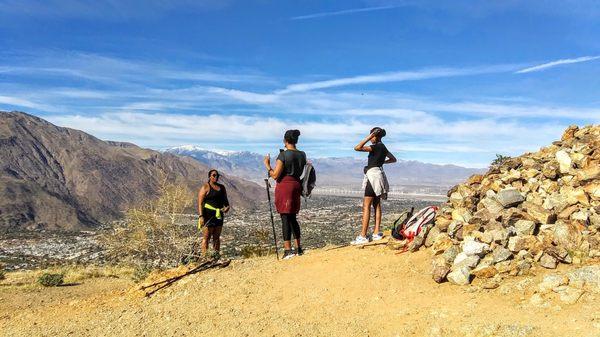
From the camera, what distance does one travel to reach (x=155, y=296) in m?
9.01

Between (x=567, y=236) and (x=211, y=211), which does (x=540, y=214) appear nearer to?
(x=567, y=236)

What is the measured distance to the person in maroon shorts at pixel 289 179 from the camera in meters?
9.52

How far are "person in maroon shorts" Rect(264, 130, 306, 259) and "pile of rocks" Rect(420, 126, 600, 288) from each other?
8.23ft

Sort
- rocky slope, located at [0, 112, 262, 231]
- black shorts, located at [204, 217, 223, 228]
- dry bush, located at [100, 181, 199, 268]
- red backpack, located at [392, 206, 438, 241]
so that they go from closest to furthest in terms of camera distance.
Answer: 1. red backpack, located at [392, 206, 438, 241]
2. black shorts, located at [204, 217, 223, 228]
3. dry bush, located at [100, 181, 199, 268]
4. rocky slope, located at [0, 112, 262, 231]

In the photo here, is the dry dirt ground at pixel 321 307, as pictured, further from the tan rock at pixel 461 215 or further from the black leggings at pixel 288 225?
the tan rock at pixel 461 215

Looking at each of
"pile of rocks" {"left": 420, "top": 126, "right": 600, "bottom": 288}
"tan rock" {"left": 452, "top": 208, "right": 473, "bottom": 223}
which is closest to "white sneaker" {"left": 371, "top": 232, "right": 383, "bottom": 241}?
"pile of rocks" {"left": 420, "top": 126, "right": 600, "bottom": 288}

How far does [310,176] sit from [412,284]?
3.44 m

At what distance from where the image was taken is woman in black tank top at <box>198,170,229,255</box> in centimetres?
1131

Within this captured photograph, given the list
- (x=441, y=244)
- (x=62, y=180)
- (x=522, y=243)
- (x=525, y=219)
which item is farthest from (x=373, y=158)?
(x=62, y=180)

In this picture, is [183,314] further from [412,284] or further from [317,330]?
[412,284]

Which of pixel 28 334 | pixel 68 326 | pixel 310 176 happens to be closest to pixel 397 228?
pixel 310 176

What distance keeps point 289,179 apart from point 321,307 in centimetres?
313

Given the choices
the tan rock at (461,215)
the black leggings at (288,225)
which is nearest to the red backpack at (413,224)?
the tan rock at (461,215)

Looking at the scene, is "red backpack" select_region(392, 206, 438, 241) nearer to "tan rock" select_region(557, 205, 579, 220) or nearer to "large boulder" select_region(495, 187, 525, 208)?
"large boulder" select_region(495, 187, 525, 208)
